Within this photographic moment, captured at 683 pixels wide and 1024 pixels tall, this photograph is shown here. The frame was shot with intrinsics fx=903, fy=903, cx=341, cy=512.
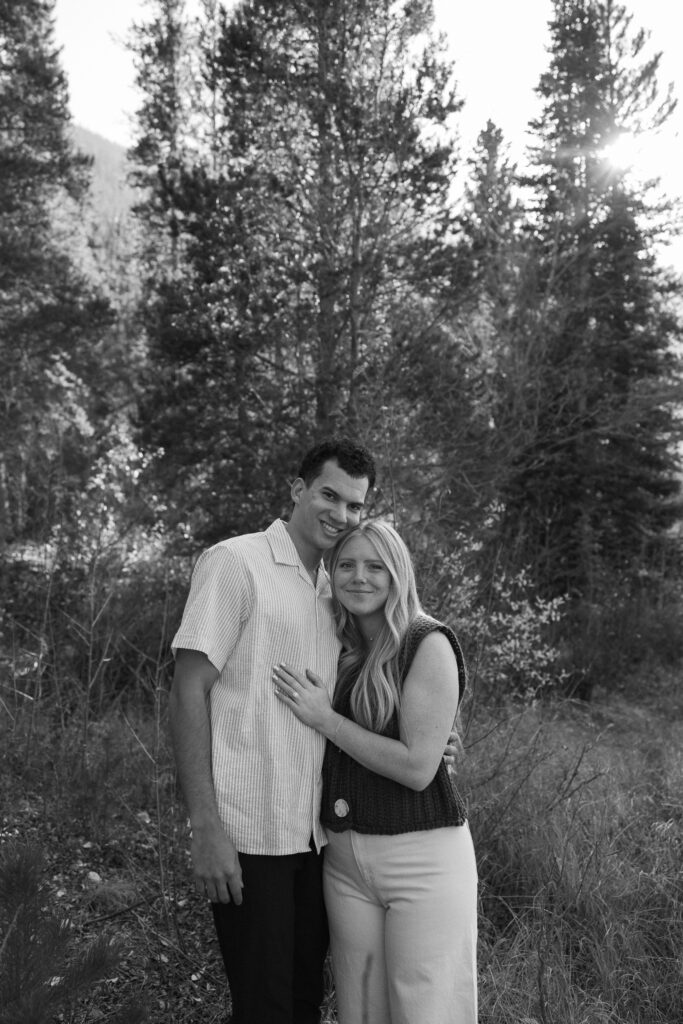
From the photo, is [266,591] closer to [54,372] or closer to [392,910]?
[392,910]

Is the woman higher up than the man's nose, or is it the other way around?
the man's nose

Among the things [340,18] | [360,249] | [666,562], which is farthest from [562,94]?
[666,562]

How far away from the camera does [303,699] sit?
2.40 metres

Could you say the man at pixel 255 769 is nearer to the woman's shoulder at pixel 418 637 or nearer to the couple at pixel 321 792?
the couple at pixel 321 792

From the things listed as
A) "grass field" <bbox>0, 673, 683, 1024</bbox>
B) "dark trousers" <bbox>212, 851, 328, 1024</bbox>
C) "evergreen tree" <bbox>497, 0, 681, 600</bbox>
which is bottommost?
"grass field" <bbox>0, 673, 683, 1024</bbox>

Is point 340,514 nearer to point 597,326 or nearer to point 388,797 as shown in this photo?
point 388,797

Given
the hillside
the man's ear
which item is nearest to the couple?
the man's ear

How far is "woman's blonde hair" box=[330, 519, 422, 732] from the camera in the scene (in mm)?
2461

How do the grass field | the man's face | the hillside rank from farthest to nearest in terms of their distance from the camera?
the hillside → the grass field → the man's face

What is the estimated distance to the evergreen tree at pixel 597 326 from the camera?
1330 centimetres

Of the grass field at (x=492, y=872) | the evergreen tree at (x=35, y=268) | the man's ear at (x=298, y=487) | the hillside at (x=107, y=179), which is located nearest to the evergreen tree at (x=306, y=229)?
the grass field at (x=492, y=872)

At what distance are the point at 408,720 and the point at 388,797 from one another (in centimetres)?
22

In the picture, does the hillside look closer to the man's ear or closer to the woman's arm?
the man's ear

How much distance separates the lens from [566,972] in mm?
3299
